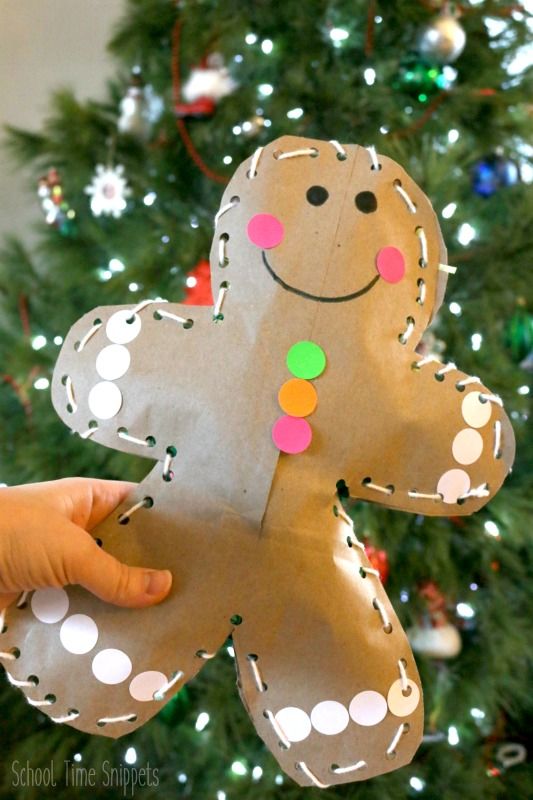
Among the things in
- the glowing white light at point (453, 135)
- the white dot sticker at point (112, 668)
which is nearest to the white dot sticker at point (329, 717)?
the white dot sticker at point (112, 668)

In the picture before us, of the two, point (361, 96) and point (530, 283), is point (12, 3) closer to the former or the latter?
point (361, 96)

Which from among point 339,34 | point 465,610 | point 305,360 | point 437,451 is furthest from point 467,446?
point 339,34

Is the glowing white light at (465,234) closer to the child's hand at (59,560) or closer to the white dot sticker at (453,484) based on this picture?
the white dot sticker at (453,484)

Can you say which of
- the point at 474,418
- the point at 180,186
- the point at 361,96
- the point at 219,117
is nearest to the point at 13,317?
the point at 180,186

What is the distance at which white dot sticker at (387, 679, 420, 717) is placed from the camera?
1.43ft

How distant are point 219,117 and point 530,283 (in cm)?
48

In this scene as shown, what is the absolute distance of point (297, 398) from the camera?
43cm

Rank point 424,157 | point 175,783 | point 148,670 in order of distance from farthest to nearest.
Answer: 1. point 175,783
2. point 424,157
3. point 148,670

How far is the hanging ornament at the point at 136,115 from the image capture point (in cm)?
103

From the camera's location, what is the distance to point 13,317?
1099 millimetres

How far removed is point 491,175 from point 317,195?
622 mm

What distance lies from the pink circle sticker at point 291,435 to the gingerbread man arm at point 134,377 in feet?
0.18

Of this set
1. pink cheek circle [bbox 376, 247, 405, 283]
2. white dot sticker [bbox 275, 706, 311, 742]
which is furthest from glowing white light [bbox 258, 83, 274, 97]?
white dot sticker [bbox 275, 706, 311, 742]

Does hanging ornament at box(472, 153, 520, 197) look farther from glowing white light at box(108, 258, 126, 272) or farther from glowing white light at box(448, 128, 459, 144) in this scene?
glowing white light at box(108, 258, 126, 272)
